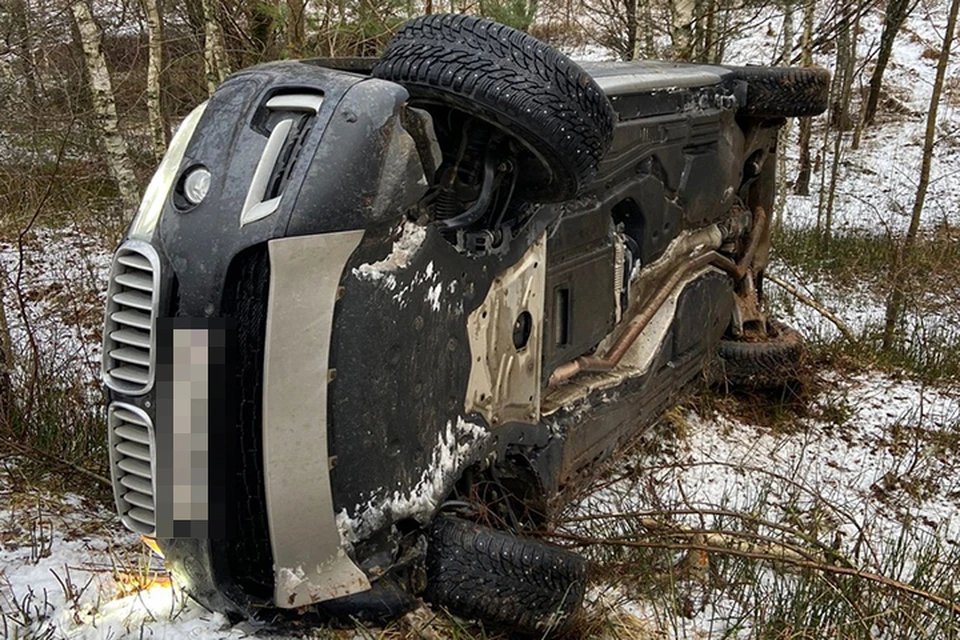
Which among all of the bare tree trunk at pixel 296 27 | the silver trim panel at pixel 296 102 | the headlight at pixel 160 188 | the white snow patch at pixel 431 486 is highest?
the bare tree trunk at pixel 296 27

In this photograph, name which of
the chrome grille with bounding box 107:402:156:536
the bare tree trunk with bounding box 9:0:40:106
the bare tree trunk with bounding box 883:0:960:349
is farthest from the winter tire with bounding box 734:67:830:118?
the bare tree trunk with bounding box 9:0:40:106

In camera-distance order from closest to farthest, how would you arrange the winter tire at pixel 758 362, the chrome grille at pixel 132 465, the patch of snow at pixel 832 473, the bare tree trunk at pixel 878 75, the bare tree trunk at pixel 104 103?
the chrome grille at pixel 132 465 → the patch of snow at pixel 832 473 → the winter tire at pixel 758 362 → the bare tree trunk at pixel 104 103 → the bare tree trunk at pixel 878 75

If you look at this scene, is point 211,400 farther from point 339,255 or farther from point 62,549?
point 62,549

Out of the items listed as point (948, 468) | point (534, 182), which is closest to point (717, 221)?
point (948, 468)

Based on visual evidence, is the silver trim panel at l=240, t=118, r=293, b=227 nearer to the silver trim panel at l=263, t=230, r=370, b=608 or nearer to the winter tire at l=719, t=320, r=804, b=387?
the silver trim panel at l=263, t=230, r=370, b=608

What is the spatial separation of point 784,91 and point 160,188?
306 cm

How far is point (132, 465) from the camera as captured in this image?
74.9 inches

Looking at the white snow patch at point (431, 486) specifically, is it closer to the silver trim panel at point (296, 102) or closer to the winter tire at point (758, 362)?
the silver trim panel at point (296, 102)

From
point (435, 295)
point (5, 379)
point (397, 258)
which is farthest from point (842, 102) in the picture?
point (397, 258)

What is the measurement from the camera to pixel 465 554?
2137 millimetres

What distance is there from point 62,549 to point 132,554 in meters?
0.20

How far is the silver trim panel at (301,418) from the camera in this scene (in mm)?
1750

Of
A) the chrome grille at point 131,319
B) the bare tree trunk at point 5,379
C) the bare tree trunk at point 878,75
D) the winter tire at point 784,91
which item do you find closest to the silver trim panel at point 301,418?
the chrome grille at point 131,319

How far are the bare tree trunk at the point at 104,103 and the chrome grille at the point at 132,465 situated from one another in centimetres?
412
